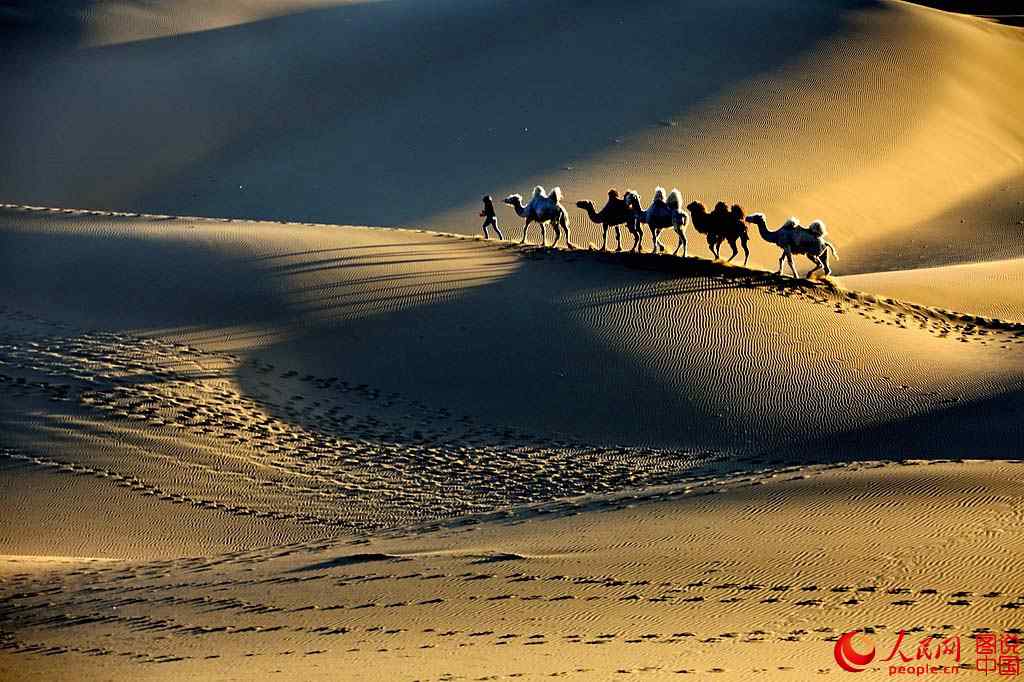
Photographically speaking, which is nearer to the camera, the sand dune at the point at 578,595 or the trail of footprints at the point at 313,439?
the sand dune at the point at 578,595

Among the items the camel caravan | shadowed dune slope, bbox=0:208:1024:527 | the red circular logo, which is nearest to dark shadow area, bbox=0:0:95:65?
shadowed dune slope, bbox=0:208:1024:527

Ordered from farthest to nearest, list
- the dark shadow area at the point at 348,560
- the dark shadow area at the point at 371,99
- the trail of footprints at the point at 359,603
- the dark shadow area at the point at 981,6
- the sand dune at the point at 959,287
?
the dark shadow area at the point at 981,6
the dark shadow area at the point at 371,99
the sand dune at the point at 959,287
the dark shadow area at the point at 348,560
the trail of footprints at the point at 359,603

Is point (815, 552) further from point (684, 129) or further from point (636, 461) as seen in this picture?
point (684, 129)

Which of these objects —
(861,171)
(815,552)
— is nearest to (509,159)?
(861,171)

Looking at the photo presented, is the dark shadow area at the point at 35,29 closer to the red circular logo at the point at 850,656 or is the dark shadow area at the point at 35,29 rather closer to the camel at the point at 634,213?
the camel at the point at 634,213

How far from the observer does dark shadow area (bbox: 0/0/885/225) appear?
32.5 metres

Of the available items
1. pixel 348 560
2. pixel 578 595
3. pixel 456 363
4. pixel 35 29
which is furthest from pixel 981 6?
pixel 578 595

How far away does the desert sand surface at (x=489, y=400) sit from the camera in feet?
33.3

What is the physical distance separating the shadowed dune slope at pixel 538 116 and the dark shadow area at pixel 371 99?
0.08 meters

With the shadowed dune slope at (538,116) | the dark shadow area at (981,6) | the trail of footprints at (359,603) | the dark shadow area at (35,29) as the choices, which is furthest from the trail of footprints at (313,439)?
the dark shadow area at (981,6)

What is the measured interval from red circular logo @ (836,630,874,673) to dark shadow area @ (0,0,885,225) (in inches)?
816

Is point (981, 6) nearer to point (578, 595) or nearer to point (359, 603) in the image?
point (578, 595)

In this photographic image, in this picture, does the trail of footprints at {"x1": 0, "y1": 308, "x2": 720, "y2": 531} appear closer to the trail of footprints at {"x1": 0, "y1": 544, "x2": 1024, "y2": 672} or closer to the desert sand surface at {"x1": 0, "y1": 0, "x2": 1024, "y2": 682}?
the desert sand surface at {"x1": 0, "y1": 0, "x2": 1024, "y2": 682}

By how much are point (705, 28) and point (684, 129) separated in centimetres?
863
